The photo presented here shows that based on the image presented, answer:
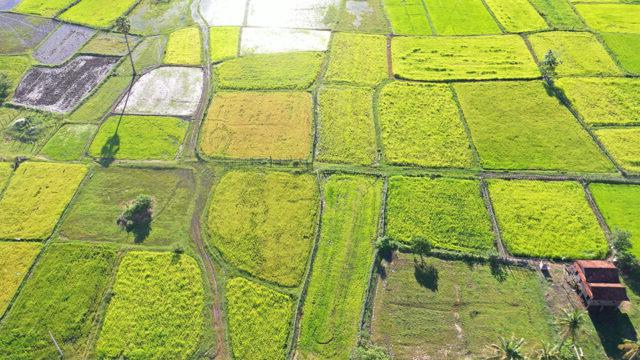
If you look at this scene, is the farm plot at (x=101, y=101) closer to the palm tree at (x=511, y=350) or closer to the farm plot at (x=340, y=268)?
the farm plot at (x=340, y=268)

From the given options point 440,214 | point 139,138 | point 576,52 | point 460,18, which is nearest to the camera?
point 440,214

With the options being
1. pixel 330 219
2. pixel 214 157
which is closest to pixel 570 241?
pixel 330 219

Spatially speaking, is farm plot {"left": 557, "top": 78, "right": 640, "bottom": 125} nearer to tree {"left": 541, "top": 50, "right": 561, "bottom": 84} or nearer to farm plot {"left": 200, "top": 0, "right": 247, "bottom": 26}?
tree {"left": 541, "top": 50, "right": 561, "bottom": 84}

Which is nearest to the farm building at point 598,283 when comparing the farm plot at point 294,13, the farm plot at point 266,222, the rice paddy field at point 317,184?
the rice paddy field at point 317,184

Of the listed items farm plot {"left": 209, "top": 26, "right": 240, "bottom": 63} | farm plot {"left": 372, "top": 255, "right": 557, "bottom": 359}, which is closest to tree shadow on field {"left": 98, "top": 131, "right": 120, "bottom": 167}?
farm plot {"left": 209, "top": 26, "right": 240, "bottom": 63}

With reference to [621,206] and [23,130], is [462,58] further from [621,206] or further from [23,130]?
[23,130]

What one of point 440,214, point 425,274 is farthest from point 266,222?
point 440,214

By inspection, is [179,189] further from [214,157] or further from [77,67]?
[77,67]
